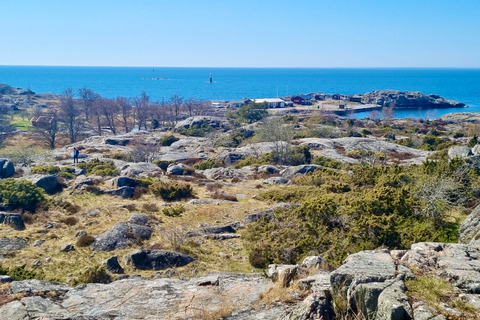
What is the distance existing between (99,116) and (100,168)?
163 ft

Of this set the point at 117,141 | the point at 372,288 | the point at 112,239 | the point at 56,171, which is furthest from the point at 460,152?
the point at 117,141

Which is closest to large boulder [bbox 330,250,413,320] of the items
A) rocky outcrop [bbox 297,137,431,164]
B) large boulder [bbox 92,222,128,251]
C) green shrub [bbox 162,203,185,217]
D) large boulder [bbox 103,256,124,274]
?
large boulder [bbox 103,256,124,274]

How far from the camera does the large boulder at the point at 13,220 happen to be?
18.8 meters

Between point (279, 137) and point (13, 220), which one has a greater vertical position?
point (279, 137)

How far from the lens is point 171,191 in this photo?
83.7 ft

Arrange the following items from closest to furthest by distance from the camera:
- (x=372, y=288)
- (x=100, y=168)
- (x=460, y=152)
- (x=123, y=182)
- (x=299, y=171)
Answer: (x=372, y=288)
(x=123, y=182)
(x=299, y=171)
(x=460, y=152)
(x=100, y=168)

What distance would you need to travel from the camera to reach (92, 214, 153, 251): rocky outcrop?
54.9ft

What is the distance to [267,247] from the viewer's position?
15.3 meters

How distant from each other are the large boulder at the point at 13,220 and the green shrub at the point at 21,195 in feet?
6.10

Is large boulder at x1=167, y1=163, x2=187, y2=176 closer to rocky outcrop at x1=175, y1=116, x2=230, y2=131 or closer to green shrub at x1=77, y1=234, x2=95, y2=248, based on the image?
green shrub at x1=77, y1=234, x2=95, y2=248

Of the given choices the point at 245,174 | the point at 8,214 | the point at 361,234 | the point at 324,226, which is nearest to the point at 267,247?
the point at 324,226

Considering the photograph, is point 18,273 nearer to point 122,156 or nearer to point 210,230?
point 210,230

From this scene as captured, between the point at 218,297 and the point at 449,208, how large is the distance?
36.9 feet

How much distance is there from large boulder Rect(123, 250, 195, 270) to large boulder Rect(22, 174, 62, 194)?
1274cm
